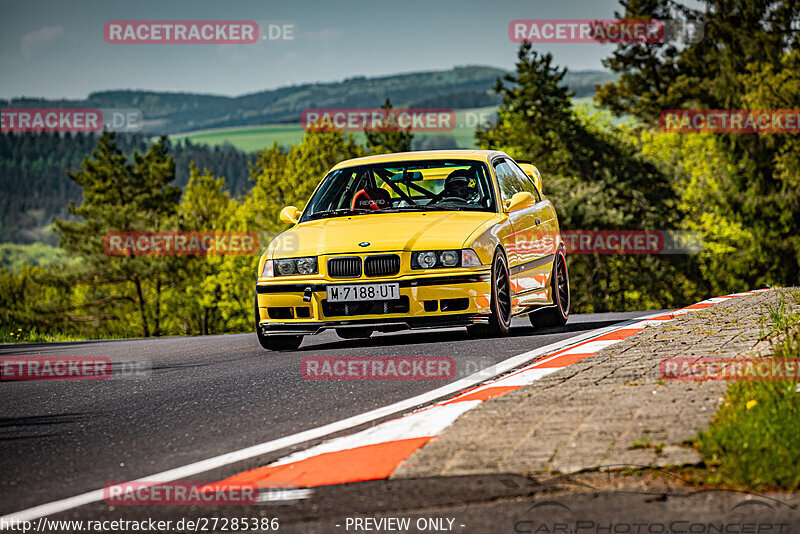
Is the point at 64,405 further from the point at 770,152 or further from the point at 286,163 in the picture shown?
the point at 286,163

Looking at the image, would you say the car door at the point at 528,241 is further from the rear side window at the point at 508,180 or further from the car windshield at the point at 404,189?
the car windshield at the point at 404,189

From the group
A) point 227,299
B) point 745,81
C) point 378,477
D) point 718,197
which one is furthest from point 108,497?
point 227,299

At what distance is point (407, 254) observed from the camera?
908 centimetres

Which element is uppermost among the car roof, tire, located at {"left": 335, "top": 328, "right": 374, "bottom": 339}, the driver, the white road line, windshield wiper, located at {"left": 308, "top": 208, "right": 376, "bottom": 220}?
the car roof

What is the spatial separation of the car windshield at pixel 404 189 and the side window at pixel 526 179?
3.69 ft

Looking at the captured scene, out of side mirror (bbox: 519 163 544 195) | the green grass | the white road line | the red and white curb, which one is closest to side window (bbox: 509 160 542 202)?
side mirror (bbox: 519 163 544 195)

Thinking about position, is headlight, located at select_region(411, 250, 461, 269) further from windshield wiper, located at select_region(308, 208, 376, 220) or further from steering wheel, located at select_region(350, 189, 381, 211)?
steering wheel, located at select_region(350, 189, 381, 211)

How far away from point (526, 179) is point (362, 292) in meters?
3.51

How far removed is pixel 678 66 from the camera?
173ft

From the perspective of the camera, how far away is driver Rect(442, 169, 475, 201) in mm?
10273

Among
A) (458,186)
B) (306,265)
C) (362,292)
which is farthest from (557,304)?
(306,265)

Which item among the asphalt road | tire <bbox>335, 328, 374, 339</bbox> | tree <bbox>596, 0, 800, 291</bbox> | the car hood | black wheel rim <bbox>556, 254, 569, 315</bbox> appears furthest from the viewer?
tree <bbox>596, 0, 800, 291</bbox>

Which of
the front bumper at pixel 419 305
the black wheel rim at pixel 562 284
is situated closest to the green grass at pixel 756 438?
the front bumper at pixel 419 305

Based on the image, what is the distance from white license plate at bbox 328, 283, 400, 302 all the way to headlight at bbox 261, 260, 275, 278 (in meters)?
0.68
